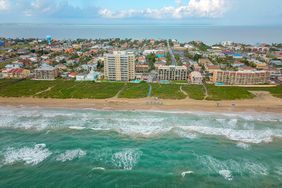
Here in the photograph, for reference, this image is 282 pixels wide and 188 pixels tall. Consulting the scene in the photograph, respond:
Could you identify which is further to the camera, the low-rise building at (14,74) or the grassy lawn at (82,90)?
the low-rise building at (14,74)

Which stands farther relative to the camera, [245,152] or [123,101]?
[123,101]

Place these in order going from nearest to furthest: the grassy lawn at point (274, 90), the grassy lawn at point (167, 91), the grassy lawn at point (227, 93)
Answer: the grassy lawn at point (227, 93)
the grassy lawn at point (167, 91)
the grassy lawn at point (274, 90)

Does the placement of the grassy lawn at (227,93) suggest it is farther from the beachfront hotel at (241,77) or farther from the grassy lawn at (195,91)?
the beachfront hotel at (241,77)

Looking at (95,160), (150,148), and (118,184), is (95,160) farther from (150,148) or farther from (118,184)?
(150,148)

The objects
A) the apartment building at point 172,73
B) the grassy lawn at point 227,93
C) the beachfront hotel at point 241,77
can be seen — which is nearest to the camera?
the grassy lawn at point 227,93

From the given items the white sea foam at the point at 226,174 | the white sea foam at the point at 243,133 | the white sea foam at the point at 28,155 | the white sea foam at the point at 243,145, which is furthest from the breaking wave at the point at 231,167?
the white sea foam at the point at 28,155

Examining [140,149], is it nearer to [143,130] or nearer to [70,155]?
[143,130]

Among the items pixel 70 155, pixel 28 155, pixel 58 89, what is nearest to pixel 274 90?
pixel 70 155

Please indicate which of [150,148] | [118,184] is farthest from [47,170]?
[150,148]
